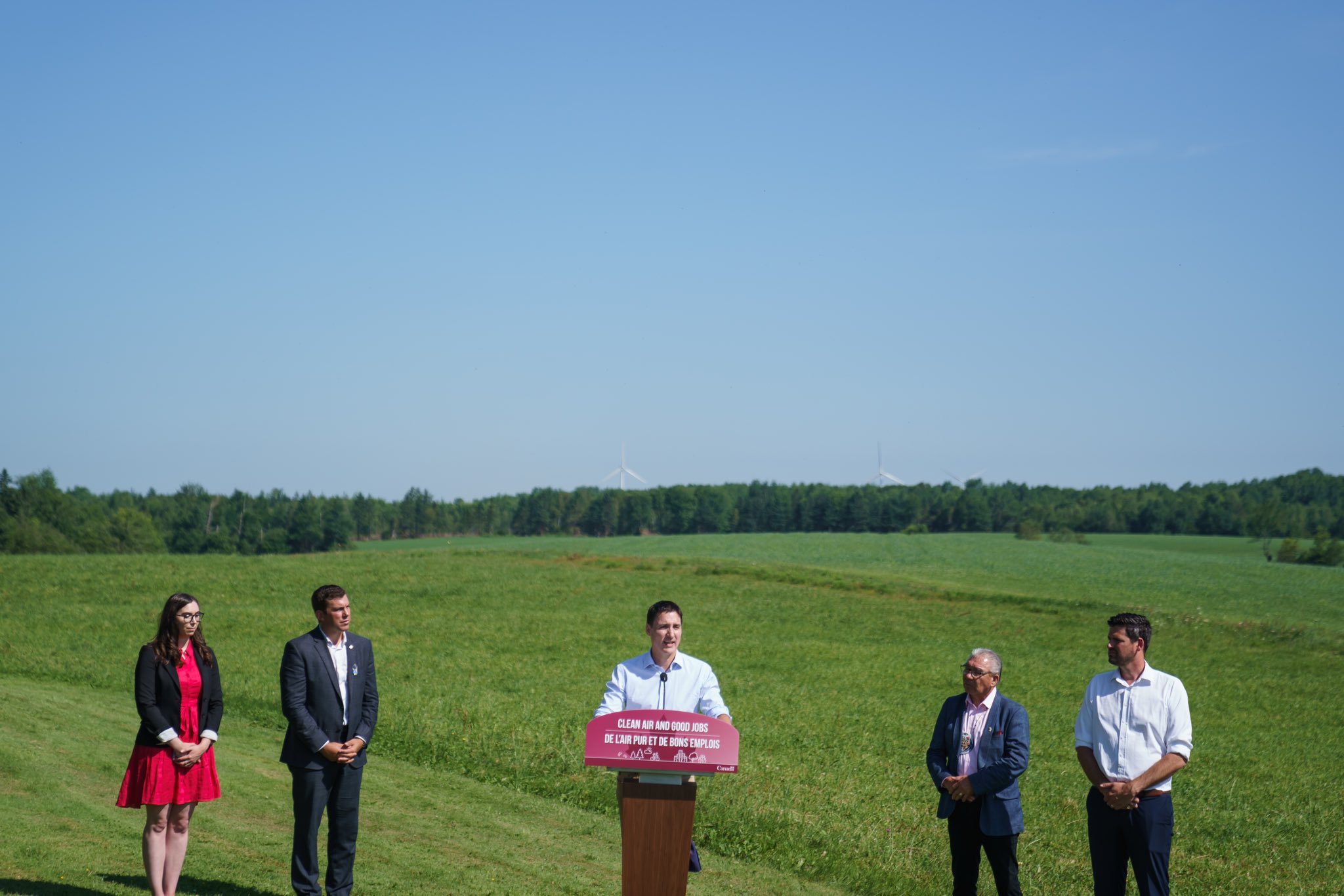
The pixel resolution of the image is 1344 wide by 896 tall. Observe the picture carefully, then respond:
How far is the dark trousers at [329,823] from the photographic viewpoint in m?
8.16

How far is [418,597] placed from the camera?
40875 millimetres

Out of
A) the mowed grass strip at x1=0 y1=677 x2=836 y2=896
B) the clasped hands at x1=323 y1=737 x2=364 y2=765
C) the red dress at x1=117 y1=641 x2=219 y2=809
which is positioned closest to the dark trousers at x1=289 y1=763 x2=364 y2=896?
the clasped hands at x1=323 y1=737 x2=364 y2=765

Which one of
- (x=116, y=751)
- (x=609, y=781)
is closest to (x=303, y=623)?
(x=116, y=751)

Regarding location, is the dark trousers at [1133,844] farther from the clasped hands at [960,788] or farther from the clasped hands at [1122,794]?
the clasped hands at [960,788]

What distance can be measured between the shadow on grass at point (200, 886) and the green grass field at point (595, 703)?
0.05 meters

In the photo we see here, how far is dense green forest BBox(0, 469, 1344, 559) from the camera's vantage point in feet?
414

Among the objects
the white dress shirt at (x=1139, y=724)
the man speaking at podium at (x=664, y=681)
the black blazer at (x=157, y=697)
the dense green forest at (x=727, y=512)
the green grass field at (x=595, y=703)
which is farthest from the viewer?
the dense green forest at (x=727, y=512)

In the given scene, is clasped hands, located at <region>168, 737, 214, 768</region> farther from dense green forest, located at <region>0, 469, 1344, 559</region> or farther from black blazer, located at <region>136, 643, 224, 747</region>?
dense green forest, located at <region>0, 469, 1344, 559</region>

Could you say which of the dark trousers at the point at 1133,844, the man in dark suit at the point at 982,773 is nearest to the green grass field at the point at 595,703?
the man in dark suit at the point at 982,773

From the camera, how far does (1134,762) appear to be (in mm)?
7508

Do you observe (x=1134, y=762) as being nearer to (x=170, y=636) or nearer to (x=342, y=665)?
(x=342, y=665)

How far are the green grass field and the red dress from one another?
111 cm

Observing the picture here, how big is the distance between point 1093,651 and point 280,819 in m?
29.8

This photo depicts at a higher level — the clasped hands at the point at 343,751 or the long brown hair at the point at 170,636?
the long brown hair at the point at 170,636
